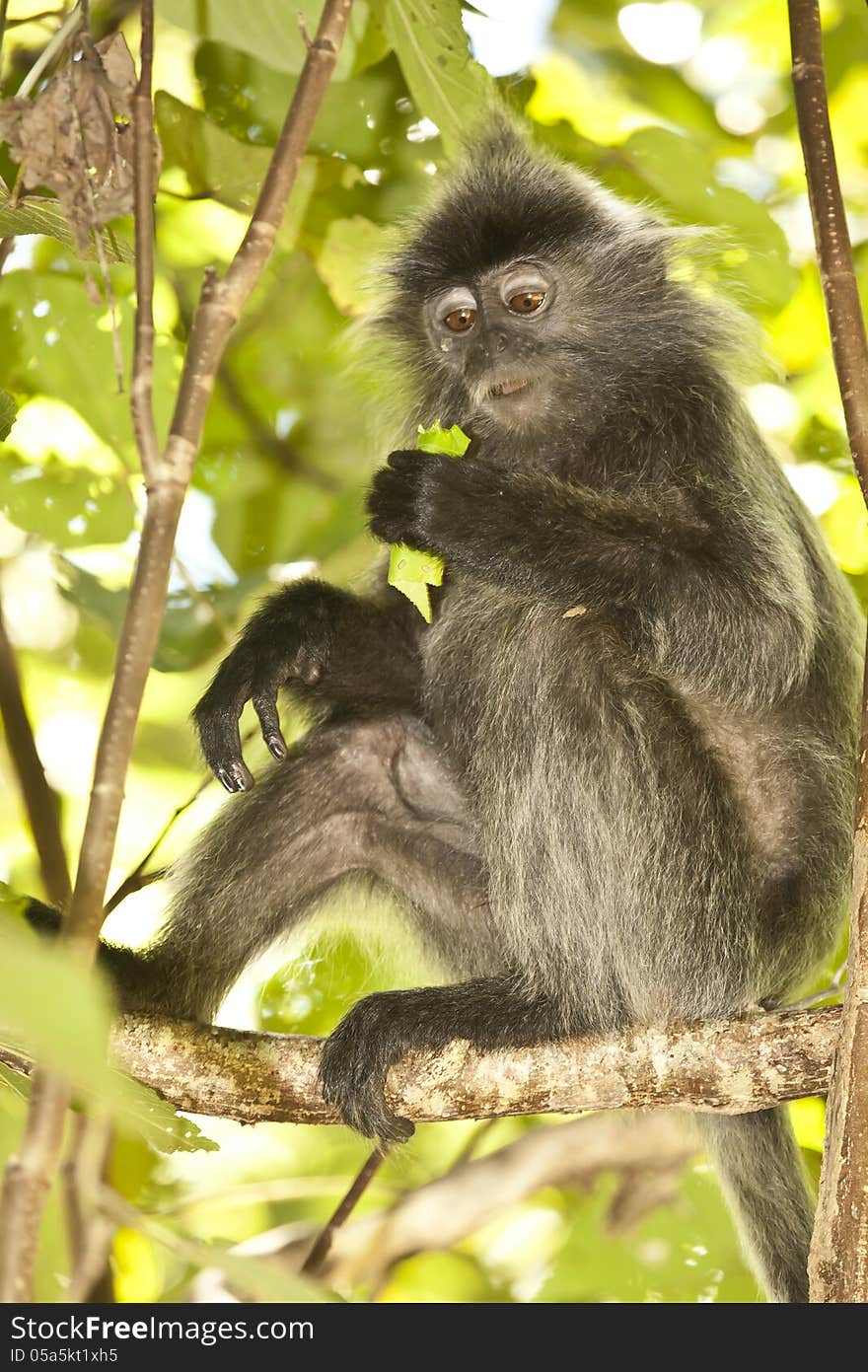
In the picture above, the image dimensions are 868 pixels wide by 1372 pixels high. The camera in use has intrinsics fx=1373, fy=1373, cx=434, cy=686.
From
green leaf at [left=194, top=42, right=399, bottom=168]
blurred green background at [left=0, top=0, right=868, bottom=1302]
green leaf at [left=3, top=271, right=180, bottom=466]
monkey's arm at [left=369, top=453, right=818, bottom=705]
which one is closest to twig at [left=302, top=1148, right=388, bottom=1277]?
blurred green background at [left=0, top=0, right=868, bottom=1302]

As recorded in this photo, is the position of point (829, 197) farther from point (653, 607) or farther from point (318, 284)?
point (318, 284)

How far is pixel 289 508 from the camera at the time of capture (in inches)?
193

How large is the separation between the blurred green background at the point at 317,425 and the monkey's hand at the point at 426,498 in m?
0.93

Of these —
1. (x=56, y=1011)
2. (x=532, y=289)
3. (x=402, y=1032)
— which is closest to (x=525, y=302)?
(x=532, y=289)

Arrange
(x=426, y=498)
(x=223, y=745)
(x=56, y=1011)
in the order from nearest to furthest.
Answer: (x=56, y=1011) → (x=426, y=498) → (x=223, y=745)

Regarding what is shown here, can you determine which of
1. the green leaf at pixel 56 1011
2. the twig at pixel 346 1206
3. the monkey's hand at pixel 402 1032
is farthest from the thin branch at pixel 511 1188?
the green leaf at pixel 56 1011

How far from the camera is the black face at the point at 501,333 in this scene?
375 centimetres

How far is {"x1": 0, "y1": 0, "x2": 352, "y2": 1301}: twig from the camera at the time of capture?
961 millimetres

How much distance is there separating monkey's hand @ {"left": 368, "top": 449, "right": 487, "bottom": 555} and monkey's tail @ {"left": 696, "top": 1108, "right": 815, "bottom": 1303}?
5.19 feet

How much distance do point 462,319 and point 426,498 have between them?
1.05 metres

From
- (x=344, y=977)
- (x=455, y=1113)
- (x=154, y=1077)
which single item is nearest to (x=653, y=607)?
(x=455, y=1113)

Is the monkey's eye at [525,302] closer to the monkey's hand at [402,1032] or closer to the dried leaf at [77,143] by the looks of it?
the dried leaf at [77,143]

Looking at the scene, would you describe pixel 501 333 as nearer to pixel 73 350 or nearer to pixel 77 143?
pixel 73 350

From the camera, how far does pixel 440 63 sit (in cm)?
330
